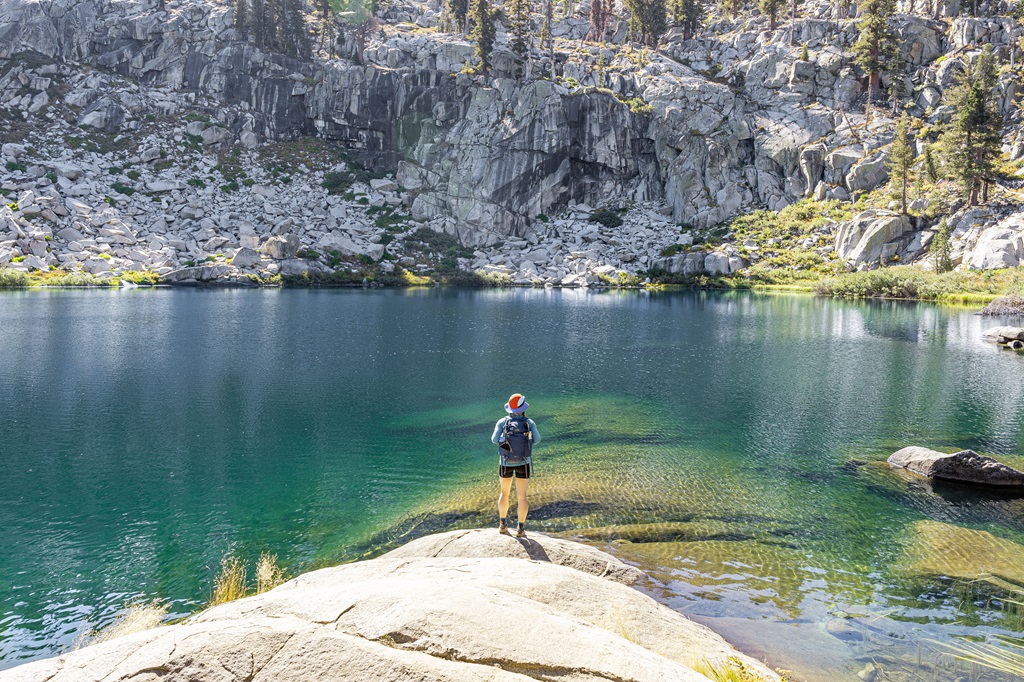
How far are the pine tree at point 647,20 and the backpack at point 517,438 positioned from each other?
167135 mm

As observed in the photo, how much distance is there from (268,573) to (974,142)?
378 ft

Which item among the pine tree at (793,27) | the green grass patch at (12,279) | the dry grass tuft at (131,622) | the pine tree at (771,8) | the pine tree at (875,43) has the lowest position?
the dry grass tuft at (131,622)

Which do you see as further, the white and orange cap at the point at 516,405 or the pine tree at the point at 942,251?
the pine tree at the point at 942,251

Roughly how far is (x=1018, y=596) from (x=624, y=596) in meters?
9.21

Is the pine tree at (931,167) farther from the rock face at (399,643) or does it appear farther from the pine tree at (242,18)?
the pine tree at (242,18)

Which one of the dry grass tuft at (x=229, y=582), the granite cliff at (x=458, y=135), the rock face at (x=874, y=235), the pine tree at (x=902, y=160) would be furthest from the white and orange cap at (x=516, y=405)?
the pine tree at (x=902, y=160)

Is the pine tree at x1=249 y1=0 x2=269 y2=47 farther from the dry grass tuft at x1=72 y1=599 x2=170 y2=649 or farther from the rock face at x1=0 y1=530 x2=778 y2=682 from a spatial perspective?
the rock face at x1=0 y1=530 x2=778 y2=682

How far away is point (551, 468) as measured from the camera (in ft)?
68.7

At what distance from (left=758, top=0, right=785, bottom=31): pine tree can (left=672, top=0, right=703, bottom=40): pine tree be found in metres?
15.1

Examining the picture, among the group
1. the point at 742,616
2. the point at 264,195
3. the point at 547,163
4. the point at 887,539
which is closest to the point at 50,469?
the point at 742,616

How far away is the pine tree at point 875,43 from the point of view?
11669 centimetres

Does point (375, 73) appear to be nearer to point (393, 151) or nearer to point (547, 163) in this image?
point (393, 151)

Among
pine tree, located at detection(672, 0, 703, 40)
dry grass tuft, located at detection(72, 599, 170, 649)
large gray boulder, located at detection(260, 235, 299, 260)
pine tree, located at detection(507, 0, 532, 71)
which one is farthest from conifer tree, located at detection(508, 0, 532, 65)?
dry grass tuft, located at detection(72, 599, 170, 649)

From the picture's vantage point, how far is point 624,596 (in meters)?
10.3
